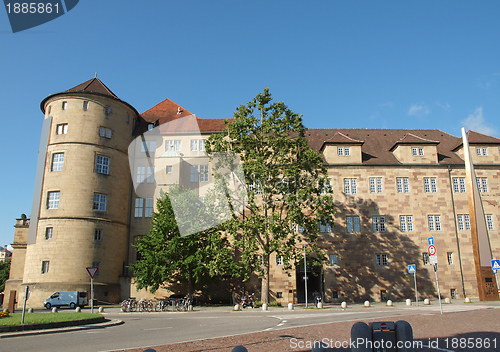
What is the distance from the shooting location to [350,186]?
39531 millimetres

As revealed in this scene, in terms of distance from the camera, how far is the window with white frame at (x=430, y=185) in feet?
131

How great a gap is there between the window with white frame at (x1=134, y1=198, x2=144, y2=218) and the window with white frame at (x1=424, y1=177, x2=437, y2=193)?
28.5 metres

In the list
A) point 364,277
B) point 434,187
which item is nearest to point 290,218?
point 364,277

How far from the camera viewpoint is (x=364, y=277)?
3725cm

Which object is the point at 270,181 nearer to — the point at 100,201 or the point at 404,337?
the point at 100,201

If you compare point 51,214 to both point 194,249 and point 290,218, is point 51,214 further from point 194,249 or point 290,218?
point 290,218

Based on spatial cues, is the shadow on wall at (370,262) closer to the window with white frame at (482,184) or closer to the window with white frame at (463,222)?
the window with white frame at (463,222)

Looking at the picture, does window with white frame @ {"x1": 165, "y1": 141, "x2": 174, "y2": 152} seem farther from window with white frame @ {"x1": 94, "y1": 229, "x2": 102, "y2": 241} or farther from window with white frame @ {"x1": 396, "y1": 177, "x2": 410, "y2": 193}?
window with white frame @ {"x1": 396, "y1": 177, "x2": 410, "y2": 193}

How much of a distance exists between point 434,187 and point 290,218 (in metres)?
19.0

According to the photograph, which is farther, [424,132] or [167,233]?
[424,132]

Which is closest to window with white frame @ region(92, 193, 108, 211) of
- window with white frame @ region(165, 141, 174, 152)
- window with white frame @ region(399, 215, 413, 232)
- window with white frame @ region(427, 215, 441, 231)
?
window with white frame @ region(165, 141, 174, 152)

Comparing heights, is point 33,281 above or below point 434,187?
below

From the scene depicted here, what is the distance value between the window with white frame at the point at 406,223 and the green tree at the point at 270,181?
11.0 meters

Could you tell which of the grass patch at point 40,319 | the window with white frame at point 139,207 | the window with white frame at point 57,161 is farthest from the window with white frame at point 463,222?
the window with white frame at point 57,161
